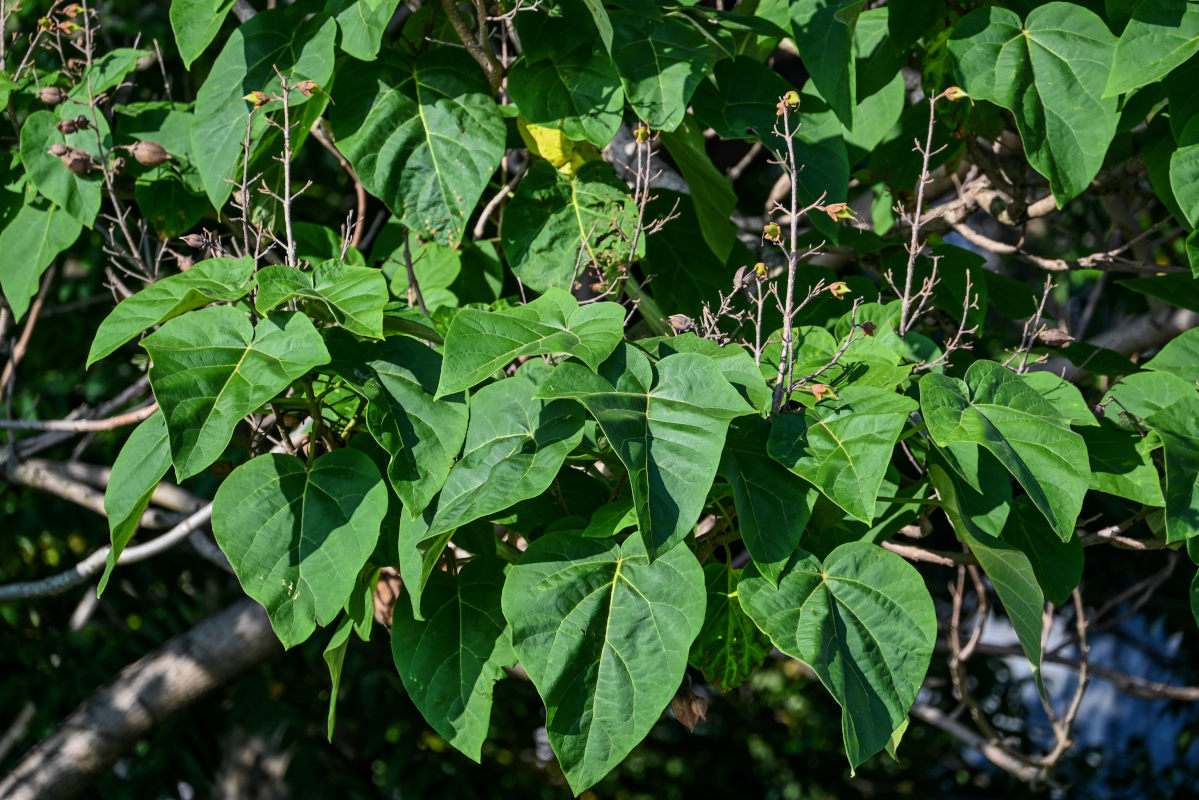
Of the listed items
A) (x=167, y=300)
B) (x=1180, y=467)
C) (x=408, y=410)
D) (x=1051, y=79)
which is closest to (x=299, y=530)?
(x=408, y=410)

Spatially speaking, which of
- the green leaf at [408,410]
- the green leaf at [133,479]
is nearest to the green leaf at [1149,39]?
the green leaf at [408,410]

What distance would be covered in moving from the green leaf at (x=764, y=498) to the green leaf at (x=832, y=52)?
57cm

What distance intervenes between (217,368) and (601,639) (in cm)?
42

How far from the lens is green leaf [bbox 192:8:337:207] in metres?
1.42

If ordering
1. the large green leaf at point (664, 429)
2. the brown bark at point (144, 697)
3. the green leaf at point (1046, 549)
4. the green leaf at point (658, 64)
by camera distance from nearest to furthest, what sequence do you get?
the large green leaf at point (664, 429)
the green leaf at point (1046, 549)
the green leaf at point (658, 64)
the brown bark at point (144, 697)

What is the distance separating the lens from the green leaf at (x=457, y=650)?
108 cm

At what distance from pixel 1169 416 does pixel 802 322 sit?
1.70ft

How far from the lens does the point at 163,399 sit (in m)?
0.94

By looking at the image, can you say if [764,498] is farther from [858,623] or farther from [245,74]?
[245,74]

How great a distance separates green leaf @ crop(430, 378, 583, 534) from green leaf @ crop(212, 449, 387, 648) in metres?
0.09

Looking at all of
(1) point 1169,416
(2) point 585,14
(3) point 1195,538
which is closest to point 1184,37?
(1) point 1169,416

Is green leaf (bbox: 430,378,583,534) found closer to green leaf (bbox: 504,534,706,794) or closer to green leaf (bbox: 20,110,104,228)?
green leaf (bbox: 504,534,706,794)

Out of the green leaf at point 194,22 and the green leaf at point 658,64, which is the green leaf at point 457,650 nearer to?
the green leaf at point 658,64

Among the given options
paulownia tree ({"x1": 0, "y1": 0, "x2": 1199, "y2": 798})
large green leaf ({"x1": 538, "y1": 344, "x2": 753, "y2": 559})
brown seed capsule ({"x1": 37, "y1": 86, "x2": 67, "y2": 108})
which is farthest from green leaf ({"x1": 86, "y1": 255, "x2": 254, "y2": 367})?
brown seed capsule ({"x1": 37, "y1": 86, "x2": 67, "y2": 108})
